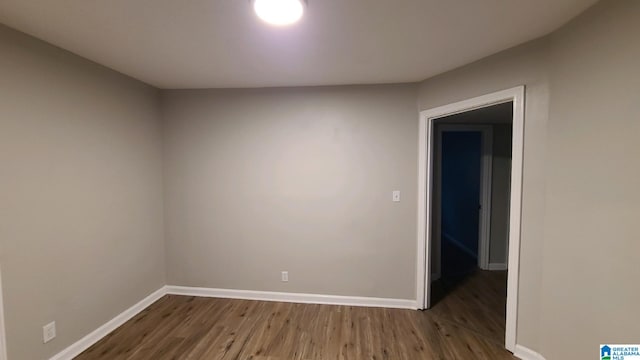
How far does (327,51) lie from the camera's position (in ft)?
6.81

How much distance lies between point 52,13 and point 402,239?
10.6 ft

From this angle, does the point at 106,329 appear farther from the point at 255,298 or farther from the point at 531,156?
the point at 531,156

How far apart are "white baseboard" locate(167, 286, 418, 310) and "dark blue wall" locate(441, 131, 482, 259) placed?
3.00 meters

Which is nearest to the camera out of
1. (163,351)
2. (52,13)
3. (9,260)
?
(52,13)

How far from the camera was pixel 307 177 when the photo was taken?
3.08 metres

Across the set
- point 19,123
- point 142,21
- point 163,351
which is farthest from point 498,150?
point 19,123

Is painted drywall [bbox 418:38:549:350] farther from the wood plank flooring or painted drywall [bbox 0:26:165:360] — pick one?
Answer: painted drywall [bbox 0:26:165:360]

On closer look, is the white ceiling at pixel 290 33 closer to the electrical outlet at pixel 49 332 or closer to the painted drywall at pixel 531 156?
the painted drywall at pixel 531 156

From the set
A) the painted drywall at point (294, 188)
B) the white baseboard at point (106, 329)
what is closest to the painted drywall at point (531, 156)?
the painted drywall at point (294, 188)

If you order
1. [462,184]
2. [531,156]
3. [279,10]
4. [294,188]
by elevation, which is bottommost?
[462,184]

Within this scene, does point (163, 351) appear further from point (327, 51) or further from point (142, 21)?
point (327, 51)

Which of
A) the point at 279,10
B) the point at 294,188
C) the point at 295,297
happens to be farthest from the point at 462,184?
the point at 279,10

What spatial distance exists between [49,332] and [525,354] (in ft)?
11.9

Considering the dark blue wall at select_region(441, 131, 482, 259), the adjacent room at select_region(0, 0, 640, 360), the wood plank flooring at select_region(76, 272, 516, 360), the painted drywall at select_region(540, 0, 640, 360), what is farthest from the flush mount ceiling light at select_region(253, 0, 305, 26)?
the dark blue wall at select_region(441, 131, 482, 259)
